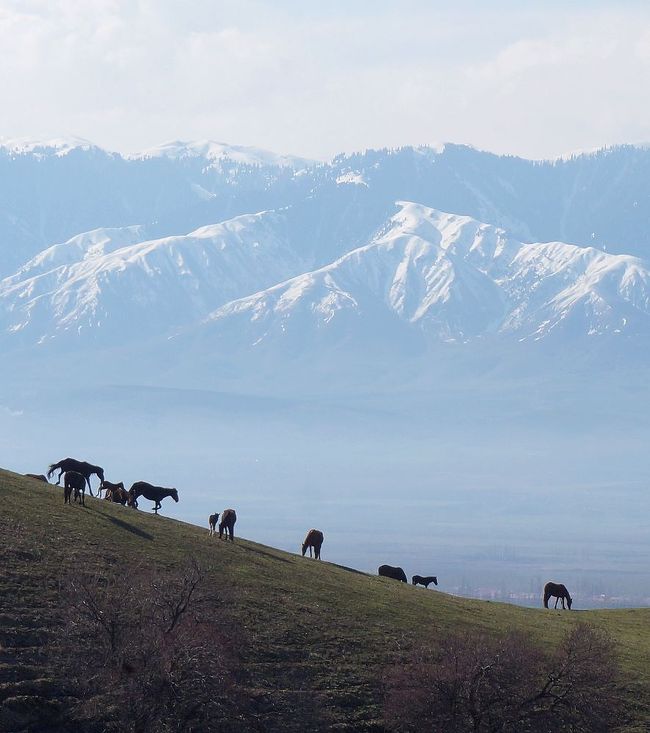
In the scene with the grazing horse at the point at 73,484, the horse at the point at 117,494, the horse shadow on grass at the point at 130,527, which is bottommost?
the horse shadow on grass at the point at 130,527

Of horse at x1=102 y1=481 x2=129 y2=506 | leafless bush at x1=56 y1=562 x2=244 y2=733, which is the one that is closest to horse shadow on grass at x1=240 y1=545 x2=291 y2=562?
horse at x1=102 y1=481 x2=129 y2=506

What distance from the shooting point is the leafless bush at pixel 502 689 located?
43.5 m

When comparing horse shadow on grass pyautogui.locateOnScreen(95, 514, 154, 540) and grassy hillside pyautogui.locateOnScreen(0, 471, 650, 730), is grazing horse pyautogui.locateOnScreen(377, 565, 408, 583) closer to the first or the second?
grassy hillside pyautogui.locateOnScreen(0, 471, 650, 730)

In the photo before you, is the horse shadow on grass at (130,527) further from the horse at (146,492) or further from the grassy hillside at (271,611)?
the horse at (146,492)

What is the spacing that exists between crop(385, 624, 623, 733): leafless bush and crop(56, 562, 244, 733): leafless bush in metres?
5.73

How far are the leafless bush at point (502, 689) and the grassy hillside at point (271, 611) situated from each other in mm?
1653

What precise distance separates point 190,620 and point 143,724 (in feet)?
14.6

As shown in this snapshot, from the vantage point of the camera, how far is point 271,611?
50188 millimetres

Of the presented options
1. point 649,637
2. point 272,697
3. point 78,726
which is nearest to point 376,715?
point 272,697

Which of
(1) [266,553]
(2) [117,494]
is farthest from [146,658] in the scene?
(2) [117,494]

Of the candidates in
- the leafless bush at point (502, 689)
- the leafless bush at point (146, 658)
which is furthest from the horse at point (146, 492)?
the leafless bush at point (502, 689)

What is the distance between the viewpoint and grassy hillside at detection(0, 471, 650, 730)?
145ft

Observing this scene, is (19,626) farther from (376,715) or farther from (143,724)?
(376,715)

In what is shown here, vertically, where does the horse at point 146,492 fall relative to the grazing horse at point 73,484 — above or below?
above
